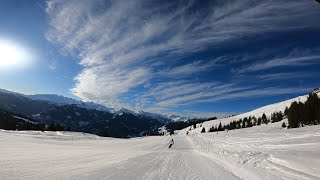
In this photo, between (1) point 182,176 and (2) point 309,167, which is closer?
(1) point 182,176

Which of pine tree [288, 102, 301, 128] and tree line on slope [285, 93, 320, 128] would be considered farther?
pine tree [288, 102, 301, 128]

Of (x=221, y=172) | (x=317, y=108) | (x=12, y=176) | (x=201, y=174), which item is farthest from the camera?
(x=317, y=108)

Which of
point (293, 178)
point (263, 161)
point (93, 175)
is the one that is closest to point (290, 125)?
point (263, 161)

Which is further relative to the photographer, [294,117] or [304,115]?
[294,117]

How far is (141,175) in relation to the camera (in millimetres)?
11375

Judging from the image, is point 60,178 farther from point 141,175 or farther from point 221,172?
point 221,172

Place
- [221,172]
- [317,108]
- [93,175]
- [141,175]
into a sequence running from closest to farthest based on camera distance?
[93,175] < [141,175] < [221,172] < [317,108]

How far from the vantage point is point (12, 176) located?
909cm

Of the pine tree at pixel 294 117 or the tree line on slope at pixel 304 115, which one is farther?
the pine tree at pixel 294 117

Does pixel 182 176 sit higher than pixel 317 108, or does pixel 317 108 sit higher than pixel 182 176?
pixel 317 108

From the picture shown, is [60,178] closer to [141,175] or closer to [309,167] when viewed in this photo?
[141,175]

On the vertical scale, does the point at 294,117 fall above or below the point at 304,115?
below

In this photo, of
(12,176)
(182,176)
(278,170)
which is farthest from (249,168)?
(12,176)

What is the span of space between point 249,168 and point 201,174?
3.02 metres
